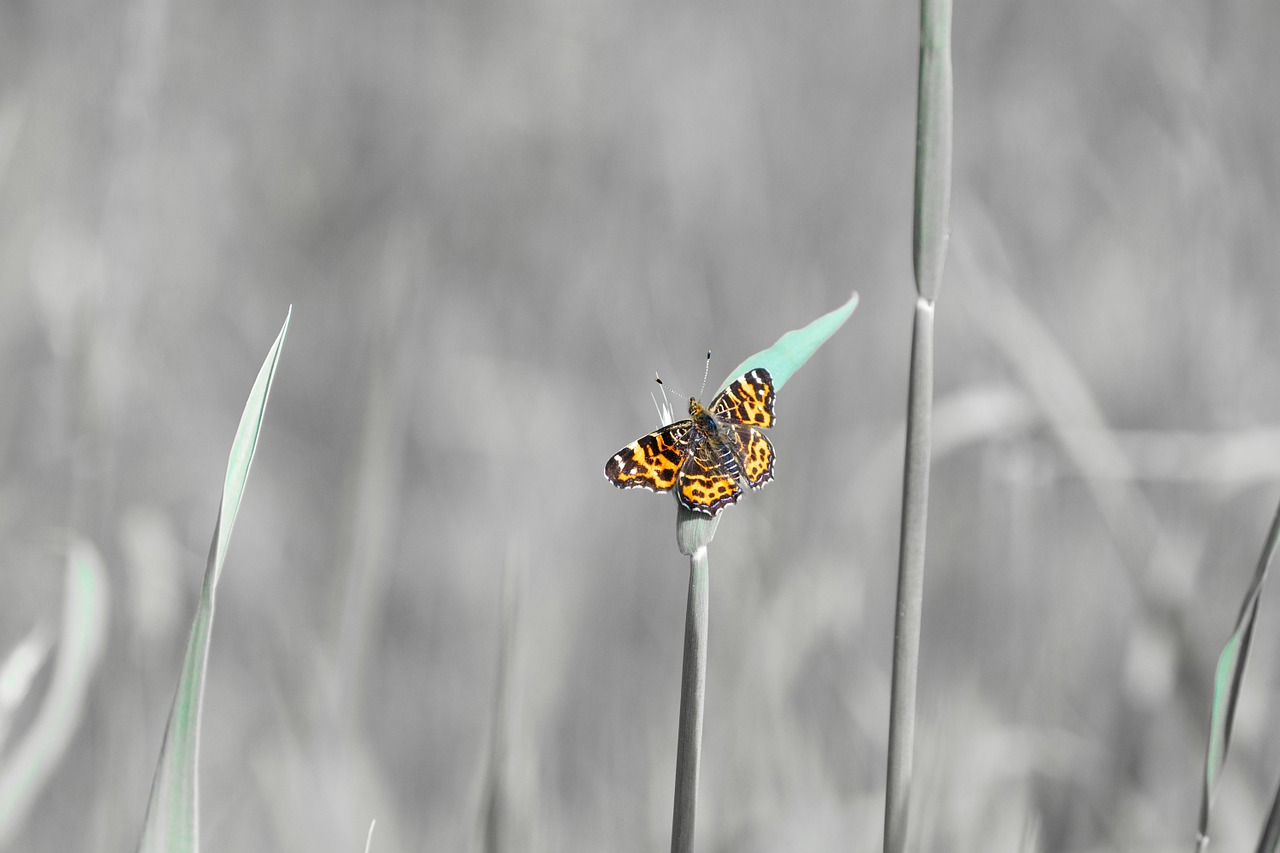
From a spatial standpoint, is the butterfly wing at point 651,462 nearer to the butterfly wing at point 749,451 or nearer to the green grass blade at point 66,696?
the butterfly wing at point 749,451

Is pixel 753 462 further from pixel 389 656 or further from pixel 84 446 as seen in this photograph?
pixel 389 656

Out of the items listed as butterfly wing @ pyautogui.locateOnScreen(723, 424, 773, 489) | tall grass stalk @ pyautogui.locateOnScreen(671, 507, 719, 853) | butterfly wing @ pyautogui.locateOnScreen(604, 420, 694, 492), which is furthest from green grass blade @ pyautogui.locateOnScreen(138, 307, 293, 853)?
butterfly wing @ pyautogui.locateOnScreen(723, 424, 773, 489)

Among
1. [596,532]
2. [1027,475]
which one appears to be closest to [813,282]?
[596,532]

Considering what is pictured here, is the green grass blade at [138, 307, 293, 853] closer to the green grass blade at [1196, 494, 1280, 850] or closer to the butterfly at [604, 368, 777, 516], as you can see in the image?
the butterfly at [604, 368, 777, 516]

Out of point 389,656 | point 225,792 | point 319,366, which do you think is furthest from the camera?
point 319,366

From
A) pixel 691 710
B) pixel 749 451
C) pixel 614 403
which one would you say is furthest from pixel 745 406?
pixel 614 403

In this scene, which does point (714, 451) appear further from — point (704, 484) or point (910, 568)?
point (910, 568)
